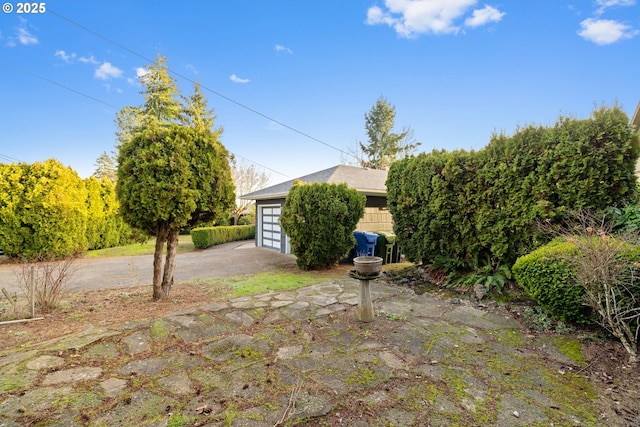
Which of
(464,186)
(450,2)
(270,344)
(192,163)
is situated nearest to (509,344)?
(270,344)

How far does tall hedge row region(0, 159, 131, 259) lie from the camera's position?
26.6 ft

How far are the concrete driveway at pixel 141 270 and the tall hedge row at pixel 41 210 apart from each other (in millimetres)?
726

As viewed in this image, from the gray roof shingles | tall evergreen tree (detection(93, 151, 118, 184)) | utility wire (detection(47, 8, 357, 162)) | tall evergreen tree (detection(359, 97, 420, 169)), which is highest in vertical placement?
tall evergreen tree (detection(359, 97, 420, 169))

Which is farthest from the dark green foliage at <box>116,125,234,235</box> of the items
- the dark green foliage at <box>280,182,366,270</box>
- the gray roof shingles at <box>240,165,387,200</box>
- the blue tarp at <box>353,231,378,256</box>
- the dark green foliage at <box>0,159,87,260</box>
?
the dark green foliage at <box>0,159,87,260</box>

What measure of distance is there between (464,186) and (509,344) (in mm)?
3060

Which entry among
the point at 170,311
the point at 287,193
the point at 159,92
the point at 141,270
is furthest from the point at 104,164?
the point at 170,311

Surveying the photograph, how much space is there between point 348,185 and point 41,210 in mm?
9760

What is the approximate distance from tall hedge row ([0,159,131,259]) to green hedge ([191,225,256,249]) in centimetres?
435

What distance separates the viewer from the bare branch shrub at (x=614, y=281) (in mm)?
2494

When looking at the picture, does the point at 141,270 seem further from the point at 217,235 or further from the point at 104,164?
the point at 104,164

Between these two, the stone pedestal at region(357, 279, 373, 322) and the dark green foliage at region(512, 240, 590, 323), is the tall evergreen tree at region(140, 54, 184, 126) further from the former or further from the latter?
the dark green foliage at region(512, 240, 590, 323)

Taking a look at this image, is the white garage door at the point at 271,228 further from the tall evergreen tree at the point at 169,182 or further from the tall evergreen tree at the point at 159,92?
the tall evergreen tree at the point at 159,92

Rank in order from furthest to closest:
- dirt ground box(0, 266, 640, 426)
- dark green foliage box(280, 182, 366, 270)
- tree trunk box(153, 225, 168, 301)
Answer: dark green foliage box(280, 182, 366, 270)
tree trunk box(153, 225, 168, 301)
dirt ground box(0, 266, 640, 426)

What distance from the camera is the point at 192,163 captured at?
3992 millimetres
